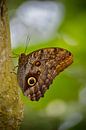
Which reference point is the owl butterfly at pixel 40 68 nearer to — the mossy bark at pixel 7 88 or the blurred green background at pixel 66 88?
the mossy bark at pixel 7 88

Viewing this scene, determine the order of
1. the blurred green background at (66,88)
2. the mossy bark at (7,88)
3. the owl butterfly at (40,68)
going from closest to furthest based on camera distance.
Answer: the mossy bark at (7,88) < the owl butterfly at (40,68) < the blurred green background at (66,88)

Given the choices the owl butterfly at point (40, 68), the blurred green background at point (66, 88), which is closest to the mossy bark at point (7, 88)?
the owl butterfly at point (40, 68)

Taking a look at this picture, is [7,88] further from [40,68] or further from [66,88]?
[66,88]

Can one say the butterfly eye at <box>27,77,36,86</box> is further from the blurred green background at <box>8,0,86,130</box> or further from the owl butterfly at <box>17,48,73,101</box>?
the blurred green background at <box>8,0,86,130</box>

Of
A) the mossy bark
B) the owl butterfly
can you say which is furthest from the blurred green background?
the mossy bark

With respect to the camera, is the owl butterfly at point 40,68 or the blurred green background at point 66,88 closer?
the owl butterfly at point 40,68

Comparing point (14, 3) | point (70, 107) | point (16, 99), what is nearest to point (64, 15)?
point (14, 3)

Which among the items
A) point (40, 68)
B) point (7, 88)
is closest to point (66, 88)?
point (40, 68)

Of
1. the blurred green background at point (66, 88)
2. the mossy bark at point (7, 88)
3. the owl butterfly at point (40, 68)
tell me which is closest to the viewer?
the mossy bark at point (7, 88)
